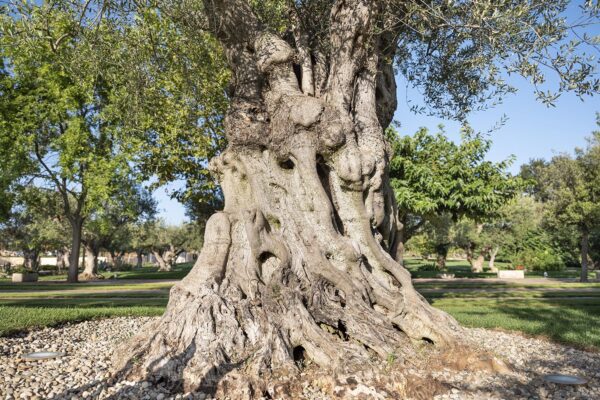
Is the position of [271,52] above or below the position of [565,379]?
above

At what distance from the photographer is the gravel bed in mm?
5305

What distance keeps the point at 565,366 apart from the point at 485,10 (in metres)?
5.17

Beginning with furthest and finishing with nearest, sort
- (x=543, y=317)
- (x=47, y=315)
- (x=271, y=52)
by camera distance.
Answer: (x=543, y=317)
(x=47, y=315)
(x=271, y=52)

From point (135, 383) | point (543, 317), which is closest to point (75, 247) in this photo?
point (135, 383)

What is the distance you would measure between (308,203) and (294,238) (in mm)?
628

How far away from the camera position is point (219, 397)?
16.8ft

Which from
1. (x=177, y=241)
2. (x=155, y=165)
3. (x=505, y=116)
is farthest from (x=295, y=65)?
(x=177, y=241)

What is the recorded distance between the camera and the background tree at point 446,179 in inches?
805

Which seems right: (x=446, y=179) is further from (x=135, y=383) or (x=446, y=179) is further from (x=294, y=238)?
(x=135, y=383)

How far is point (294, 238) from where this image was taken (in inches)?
306

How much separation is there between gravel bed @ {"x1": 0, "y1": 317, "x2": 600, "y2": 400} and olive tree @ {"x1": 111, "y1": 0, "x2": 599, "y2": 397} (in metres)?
0.49

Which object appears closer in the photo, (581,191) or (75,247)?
(581,191)

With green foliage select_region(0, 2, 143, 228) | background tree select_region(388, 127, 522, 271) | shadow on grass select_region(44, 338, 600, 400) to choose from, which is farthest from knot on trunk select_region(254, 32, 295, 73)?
green foliage select_region(0, 2, 143, 228)

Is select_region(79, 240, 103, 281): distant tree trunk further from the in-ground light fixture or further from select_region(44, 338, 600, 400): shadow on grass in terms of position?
the in-ground light fixture
